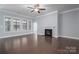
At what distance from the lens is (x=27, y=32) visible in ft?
4.28

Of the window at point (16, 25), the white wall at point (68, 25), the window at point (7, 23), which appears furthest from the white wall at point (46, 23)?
the window at point (7, 23)

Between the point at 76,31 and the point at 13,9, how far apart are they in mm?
1014

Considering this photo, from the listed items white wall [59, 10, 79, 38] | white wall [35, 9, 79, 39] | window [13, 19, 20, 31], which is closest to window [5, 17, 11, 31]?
window [13, 19, 20, 31]

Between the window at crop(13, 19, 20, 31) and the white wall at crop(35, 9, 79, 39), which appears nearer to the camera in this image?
the window at crop(13, 19, 20, 31)

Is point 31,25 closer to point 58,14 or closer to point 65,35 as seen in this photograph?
point 58,14

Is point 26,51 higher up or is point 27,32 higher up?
point 27,32

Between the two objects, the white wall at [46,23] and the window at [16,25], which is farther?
the white wall at [46,23]

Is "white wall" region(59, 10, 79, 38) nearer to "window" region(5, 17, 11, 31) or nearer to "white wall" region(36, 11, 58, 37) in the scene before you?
"white wall" region(36, 11, 58, 37)

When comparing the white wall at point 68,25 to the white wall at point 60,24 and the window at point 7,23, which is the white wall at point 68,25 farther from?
the window at point 7,23

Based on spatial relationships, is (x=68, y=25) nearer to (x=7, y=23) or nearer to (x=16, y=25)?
(x=16, y=25)

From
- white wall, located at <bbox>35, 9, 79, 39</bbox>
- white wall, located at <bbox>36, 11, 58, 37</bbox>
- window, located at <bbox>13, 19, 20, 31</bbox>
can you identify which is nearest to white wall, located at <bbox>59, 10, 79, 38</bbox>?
white wall, located at <bbox>35, 9, 79, 39</bbox>
